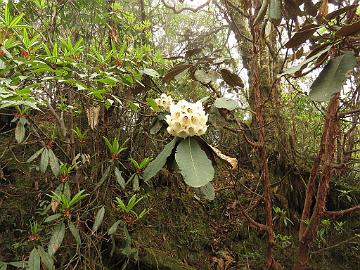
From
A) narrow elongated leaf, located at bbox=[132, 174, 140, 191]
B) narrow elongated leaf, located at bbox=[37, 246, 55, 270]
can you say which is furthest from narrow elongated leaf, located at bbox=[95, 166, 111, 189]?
narrow elongated leaf, located at bbox=[37, 246, 55, 270]

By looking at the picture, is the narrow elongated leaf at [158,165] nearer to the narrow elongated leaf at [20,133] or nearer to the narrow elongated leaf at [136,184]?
the narrow elongated leaf at [136,184]

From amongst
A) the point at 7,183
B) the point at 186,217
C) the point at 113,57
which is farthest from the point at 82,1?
the point at 186,217

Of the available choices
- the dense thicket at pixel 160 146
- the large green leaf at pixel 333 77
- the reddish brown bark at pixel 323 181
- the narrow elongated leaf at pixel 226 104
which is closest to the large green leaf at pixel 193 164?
the dense thicket at pixel 160 146

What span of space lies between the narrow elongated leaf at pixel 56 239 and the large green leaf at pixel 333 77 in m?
1.39

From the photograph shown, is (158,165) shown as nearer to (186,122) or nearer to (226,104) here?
(186,122)

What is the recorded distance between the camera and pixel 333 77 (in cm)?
144

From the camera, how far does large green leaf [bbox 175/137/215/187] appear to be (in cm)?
144

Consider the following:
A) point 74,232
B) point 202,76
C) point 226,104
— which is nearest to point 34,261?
point 74,232

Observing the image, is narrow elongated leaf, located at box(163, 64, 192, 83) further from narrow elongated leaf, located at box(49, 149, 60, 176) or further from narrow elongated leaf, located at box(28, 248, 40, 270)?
narrow elongated leaf, located at box(28, 248, 40, 270)

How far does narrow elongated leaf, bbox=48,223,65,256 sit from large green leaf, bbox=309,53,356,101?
4.55 feet

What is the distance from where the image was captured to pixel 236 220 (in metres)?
3.13

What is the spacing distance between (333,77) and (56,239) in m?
1.52

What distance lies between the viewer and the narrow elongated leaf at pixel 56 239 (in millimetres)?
1821

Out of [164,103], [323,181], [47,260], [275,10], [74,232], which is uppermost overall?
[275,10]
